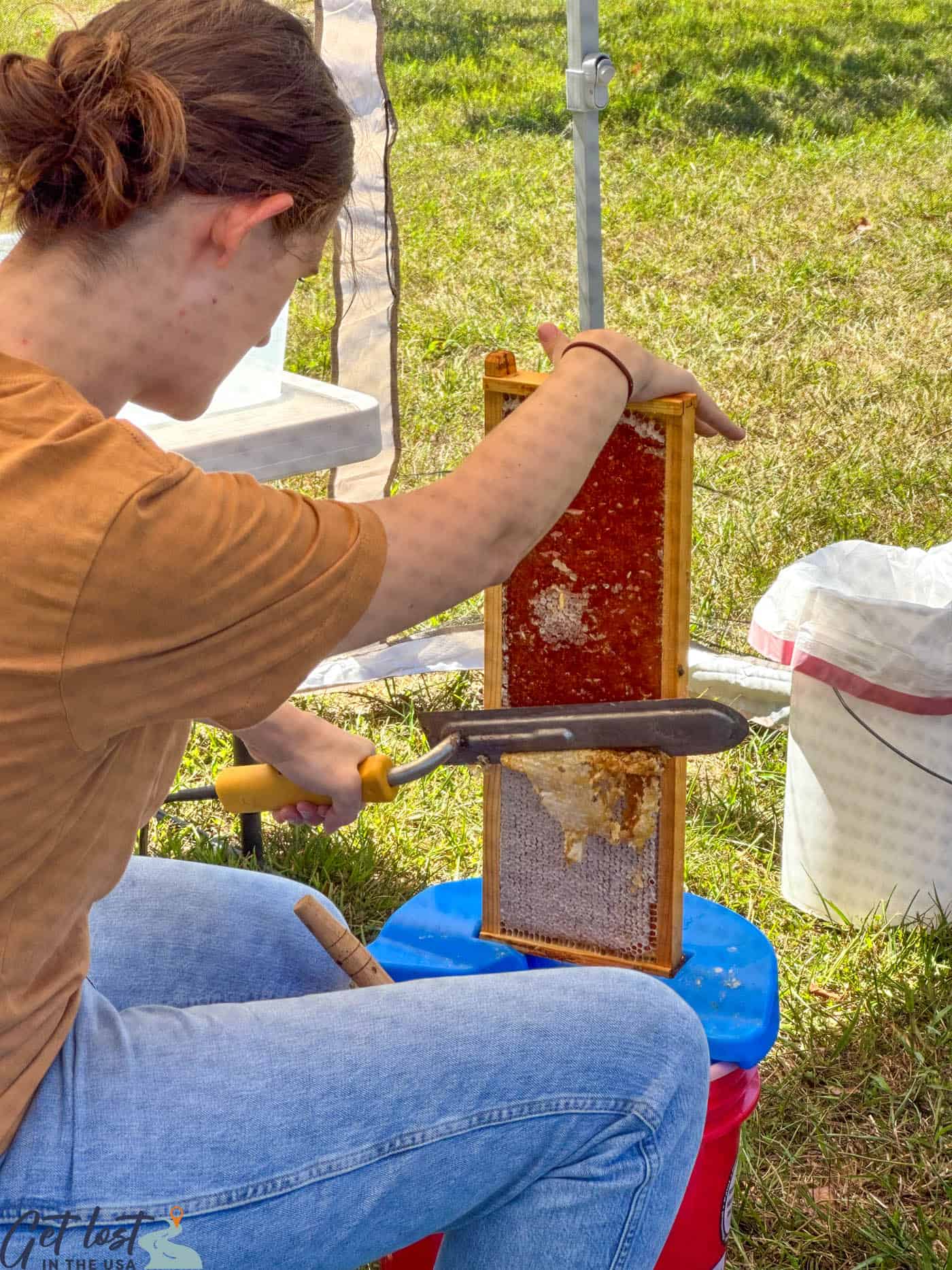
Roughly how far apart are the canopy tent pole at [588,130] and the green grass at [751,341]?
0.90 metres

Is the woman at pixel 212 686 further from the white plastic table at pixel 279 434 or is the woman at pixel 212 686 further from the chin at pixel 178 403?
the white plastic table at pixel 279 434

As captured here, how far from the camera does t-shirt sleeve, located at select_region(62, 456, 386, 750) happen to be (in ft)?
3.26

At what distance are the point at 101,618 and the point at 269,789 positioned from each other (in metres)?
0.61

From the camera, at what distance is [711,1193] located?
148cm

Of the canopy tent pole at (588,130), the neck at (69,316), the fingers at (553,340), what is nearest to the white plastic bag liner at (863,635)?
the canopy tent pole at (588,130)

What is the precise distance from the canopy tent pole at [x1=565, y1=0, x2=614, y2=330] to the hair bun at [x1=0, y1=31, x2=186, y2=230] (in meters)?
1.16

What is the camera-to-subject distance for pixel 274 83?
1140 mm

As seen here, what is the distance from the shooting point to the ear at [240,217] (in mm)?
1134

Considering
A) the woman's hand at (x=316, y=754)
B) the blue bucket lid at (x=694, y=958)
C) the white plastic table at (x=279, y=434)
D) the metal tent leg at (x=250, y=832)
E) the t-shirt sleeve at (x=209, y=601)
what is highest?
the t-shirt sleeve at (x=209, y=601)

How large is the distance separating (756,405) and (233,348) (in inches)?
131

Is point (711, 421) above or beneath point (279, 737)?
above

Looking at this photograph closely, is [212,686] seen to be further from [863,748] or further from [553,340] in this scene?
[863,748]

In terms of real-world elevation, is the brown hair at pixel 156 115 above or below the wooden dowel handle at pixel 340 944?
above
